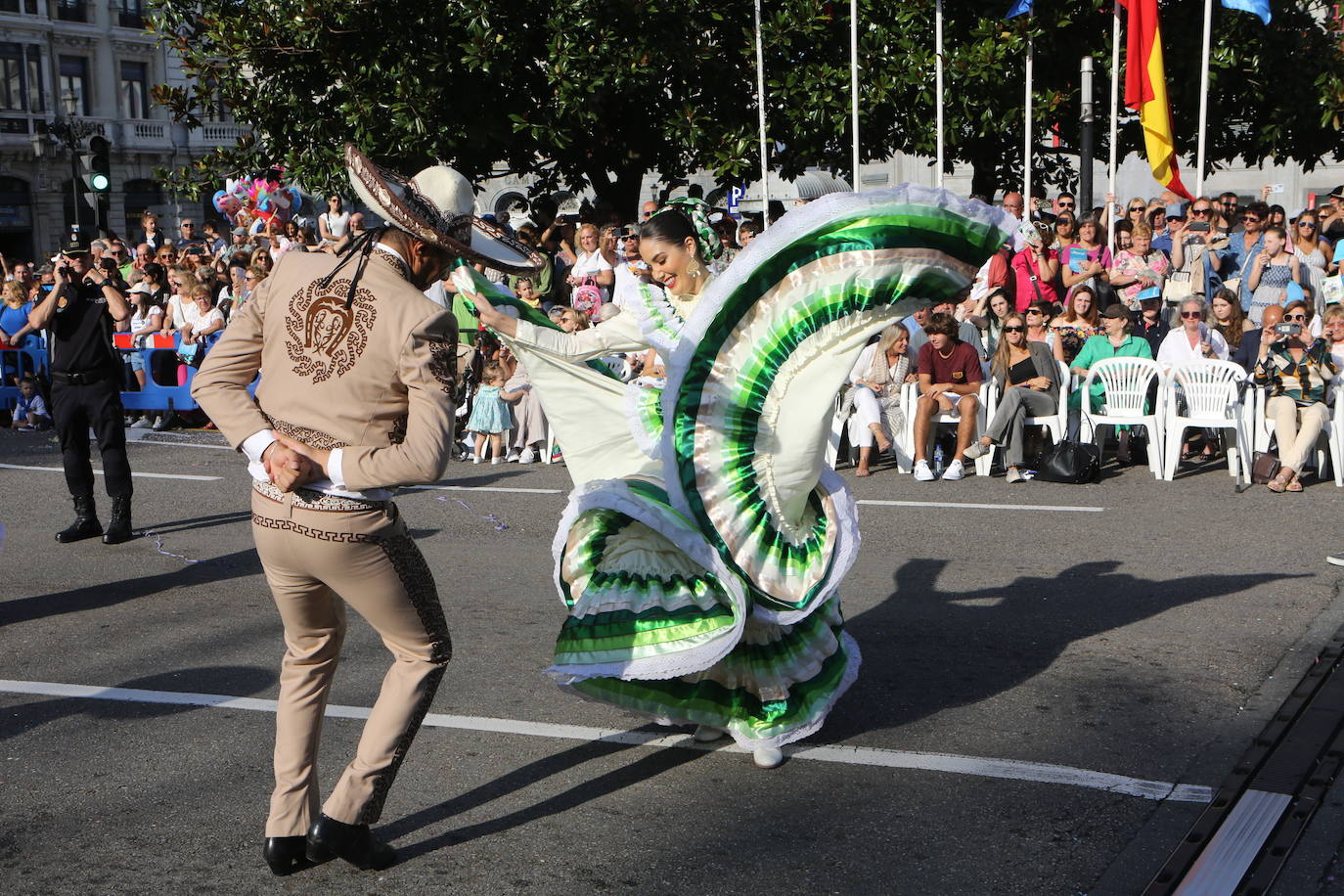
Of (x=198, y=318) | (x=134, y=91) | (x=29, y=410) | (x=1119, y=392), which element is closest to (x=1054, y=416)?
Answer: (x=1119, y=392)

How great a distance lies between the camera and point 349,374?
360 cm

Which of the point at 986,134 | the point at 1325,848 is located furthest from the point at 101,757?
the point at 986,134

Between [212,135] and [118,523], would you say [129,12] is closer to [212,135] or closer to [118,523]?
[212,135]

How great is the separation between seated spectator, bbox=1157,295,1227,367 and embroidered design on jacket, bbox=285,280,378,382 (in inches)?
345

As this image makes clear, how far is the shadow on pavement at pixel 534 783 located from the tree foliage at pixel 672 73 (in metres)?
13.1

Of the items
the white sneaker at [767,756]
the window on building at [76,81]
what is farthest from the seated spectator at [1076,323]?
the window on building at [76,81]

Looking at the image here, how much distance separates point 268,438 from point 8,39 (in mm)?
52417

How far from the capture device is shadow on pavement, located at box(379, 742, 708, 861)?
4.25 m

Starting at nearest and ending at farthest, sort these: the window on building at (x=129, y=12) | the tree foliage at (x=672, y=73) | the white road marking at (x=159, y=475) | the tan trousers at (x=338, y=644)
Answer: the tan trousers at (x=338, y=644) → the white road marking at (x=159, y=475) → the tree foliage at (x=672, y=73) → the window on building at (x=129, y=12)

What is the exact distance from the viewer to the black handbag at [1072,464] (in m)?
10.5

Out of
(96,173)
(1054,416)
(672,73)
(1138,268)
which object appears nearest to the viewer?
(1054,416)

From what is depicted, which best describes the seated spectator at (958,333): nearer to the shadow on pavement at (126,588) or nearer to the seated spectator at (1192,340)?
the seated spectator at (1192,340)

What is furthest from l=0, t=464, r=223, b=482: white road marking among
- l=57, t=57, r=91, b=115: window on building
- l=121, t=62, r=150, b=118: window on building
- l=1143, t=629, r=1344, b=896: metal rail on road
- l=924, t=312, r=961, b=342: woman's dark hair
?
l=121, t=62, r=150, b=118: window on building

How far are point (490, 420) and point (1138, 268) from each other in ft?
19.1
